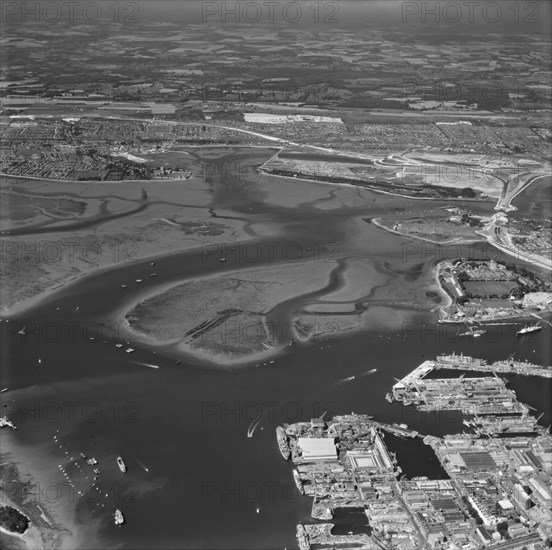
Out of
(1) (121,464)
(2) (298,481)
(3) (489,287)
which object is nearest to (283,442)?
(2) (298,481)

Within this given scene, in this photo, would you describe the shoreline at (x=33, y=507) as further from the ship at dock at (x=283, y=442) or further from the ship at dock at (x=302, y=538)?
the ship at dock at (x=283, y=442)

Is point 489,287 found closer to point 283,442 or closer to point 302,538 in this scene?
point 283,442

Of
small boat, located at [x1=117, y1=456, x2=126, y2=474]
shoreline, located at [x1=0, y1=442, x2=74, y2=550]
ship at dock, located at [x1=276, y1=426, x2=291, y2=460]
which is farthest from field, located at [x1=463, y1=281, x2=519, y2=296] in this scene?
shoreline, located at [x1=0, y1=442, x2=74, y2=550]

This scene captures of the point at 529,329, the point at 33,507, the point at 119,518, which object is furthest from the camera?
the point at 529,329

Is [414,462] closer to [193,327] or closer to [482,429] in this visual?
[482,429]

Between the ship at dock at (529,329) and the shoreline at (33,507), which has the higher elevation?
the ship at dock at (529,329)

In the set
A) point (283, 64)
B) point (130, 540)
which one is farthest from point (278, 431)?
point (283, 64)

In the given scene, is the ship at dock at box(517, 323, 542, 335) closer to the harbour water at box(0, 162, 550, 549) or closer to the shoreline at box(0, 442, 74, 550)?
the harbour water at box(0, 162, 550, 549)

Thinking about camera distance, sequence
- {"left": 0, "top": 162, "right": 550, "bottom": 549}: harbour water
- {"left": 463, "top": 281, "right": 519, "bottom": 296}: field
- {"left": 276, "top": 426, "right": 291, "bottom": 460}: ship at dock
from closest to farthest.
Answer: {"left": 0, "top": 162, "right": 550, "bottom": 549}: harbour water < {"left": 276, "top": 426, "right": 291, "bottom": 460}: ship at dock < {"left": 463, "top": 281, "right": 519, "bottom": 296}: field

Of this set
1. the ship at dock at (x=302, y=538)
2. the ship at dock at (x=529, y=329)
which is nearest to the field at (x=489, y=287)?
the ship at dock at (x=529, y=329)
